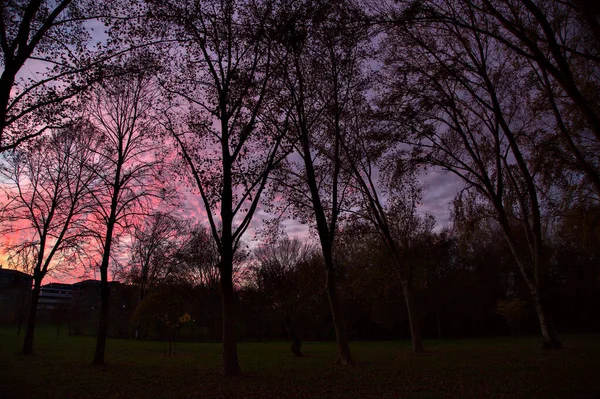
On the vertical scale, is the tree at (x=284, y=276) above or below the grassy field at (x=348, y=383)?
above

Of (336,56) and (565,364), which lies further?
(336,56)

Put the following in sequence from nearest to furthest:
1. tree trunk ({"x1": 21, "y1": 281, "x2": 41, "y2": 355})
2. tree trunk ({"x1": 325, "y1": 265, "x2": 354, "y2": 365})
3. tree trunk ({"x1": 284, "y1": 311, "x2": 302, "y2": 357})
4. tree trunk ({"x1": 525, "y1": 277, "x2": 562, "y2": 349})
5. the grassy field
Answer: the grassy field < tree trunk ({"x1": 325, "y1": 265, "x2": 354, "y2": 365}) < tree trunk ({"x1": 525, "y1": 277, "x2": 562, "y2": 349}) < tree trunk ({"x1": 21, "y1": 281, "x2": 41, "y2": 355}) < tree trunk ({"x1": 284, "y1": 311, "x2": 302, "y2": 357})

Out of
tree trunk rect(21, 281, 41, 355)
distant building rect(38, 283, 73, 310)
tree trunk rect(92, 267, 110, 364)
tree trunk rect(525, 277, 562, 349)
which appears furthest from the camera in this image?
distant building rect(38, 283, 73, 310)

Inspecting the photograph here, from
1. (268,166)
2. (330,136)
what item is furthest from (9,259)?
(330,136)

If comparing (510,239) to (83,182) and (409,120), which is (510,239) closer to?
(409,120)

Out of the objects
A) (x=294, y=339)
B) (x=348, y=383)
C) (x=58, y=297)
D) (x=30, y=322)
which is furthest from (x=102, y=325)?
(x=58, y=297)

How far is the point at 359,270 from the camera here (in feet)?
89.6

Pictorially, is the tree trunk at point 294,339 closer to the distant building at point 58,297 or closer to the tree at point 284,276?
the tree at point 284,276

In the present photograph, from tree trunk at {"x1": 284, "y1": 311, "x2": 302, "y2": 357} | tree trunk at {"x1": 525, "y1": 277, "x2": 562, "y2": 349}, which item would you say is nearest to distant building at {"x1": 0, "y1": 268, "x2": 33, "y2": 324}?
tree trunk at {"x1": 284, "y1": 311, "x2": 302, "y2": 357}

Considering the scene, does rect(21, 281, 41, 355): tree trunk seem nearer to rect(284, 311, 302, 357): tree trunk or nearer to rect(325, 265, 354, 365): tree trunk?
rect(284, 311, 302, 357): tree trunk

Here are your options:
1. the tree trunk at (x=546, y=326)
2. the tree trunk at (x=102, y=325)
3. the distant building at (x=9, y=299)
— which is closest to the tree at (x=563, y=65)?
the tree trunk at (x=546, y=326)

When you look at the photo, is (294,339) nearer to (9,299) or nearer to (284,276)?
(284,276)

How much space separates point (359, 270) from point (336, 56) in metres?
15.7

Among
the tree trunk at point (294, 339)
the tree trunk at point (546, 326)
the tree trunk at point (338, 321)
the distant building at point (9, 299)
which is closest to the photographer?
the tree trunk at point (338, 321)
